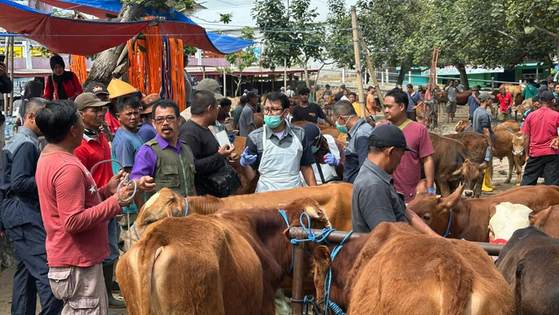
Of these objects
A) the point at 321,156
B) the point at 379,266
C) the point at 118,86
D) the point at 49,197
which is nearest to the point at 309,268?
the point at 379,266

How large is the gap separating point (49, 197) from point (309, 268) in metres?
1.94

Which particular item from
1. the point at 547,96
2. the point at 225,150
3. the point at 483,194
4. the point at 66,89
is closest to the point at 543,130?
the point at 547,96

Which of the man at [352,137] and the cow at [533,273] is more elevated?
the man at [352,137]

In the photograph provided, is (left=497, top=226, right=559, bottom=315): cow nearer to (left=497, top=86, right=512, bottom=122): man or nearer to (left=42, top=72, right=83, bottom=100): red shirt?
(left=42, top=72, right=83, bottom=100): red shirt

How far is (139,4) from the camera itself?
11.5 meters

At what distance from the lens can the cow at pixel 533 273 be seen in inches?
144

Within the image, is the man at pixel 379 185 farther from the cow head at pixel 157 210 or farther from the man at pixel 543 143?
the man at pixel 543 143

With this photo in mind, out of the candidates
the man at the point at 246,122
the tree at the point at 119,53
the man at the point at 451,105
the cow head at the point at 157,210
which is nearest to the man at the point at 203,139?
the cow head at the point at 157,210

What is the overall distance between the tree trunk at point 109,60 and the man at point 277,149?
18.7ft

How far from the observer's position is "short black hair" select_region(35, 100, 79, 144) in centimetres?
419

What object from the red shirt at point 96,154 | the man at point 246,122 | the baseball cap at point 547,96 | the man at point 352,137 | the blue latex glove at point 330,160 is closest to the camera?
the red shirt at point 96,154

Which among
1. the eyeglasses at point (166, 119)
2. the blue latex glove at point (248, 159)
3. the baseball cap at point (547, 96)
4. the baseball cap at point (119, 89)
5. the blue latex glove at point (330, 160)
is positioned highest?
the baseball cap at point (119, 89)

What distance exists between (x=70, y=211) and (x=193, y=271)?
3.87 feet

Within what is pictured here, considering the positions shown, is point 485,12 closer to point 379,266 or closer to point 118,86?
point 118,86
